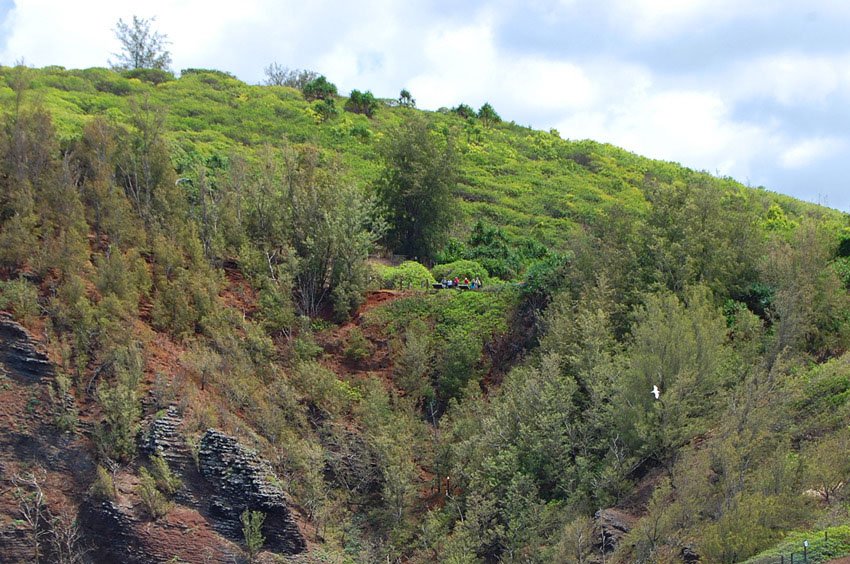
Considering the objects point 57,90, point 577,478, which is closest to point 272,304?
point 577,478

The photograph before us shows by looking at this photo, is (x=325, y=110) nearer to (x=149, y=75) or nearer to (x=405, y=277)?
(x=149, y=75)

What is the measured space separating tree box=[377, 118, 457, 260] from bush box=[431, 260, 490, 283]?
5.51 feet

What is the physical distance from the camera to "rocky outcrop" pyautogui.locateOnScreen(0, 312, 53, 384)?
1117 inches

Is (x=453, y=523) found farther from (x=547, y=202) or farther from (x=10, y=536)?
(x=547, y=202)

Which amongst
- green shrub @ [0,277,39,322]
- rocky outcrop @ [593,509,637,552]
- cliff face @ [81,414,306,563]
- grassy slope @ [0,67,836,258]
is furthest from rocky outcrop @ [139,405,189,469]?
grassy slope @ [0,67,836,258]

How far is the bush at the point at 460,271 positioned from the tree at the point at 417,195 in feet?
5.51

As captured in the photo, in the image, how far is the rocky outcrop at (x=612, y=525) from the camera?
25094 millimetres

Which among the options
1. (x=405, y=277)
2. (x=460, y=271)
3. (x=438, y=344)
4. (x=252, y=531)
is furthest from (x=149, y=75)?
(x=252, y=531)

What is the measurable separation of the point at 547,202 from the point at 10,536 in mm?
33396

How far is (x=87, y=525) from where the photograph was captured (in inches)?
1062

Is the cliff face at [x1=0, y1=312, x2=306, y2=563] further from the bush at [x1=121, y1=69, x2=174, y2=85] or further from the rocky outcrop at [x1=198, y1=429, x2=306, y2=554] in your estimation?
the bush at [x1=121, y1=69, x2=174, y2=85]

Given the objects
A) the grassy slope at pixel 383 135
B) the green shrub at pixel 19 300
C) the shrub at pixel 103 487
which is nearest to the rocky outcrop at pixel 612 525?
the shrub at pixel 103 487

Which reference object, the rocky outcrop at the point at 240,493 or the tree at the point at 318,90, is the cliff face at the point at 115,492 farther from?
the tree at the point at 318,90

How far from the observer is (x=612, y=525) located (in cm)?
2552
